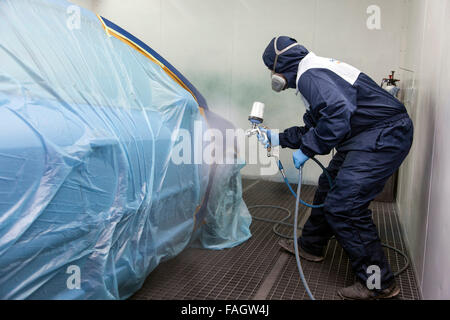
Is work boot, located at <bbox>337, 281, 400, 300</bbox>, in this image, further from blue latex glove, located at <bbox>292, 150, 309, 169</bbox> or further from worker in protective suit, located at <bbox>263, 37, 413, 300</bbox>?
blue latex glove, located at <bbox>292, 150, 309, 169</bbox>

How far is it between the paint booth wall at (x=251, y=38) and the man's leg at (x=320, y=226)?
1.96m

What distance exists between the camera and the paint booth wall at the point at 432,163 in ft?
4.56

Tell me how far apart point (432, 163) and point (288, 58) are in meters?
0.89

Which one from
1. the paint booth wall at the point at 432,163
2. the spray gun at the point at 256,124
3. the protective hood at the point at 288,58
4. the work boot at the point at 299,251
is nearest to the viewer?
the paint booth wall at the point at 432,163

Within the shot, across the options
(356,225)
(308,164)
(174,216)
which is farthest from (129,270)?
(308,164)

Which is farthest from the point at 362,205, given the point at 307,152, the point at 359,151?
the point at 307,152

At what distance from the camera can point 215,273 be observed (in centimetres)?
196

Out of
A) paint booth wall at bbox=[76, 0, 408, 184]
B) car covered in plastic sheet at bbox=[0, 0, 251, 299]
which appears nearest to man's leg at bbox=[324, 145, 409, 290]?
car covered in plastic sheet at bbox=[0, 0, 251, 299]

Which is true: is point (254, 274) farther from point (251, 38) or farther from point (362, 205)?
point (251, 38)

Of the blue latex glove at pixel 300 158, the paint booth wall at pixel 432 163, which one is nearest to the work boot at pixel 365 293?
the paint booth wall at pixel 432 163

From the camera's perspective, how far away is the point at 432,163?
1.69 m

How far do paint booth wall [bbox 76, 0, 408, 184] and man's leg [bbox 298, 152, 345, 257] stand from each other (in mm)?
1955

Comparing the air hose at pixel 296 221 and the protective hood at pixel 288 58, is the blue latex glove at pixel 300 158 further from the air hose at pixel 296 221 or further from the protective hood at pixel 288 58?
the protective hood at pixel 288 58

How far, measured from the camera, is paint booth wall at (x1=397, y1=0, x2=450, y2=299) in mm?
1390
